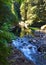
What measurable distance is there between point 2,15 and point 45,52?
410 inches

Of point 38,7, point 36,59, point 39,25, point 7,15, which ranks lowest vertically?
point 39,25

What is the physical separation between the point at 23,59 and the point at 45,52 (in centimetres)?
321

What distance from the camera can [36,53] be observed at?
12906 millimetres

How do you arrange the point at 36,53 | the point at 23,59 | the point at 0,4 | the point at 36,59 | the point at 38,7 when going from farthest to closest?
1. the point at 38,7
2. the point at 36,53
3. the point at 36,59
4. the point at 23,59
5. the point at 0,4

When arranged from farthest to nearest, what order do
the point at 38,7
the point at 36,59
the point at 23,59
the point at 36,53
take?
the point at 38,7 < the point at 36,53 < the point at 36,59 < the point at 23,59

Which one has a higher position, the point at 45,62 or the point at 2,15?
the point at 2,15

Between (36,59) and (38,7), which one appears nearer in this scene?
(36,59)

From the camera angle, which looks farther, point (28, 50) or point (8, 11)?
point (28, 50)

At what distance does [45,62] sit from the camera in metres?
11.0

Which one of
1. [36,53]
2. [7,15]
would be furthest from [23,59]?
[7,15]

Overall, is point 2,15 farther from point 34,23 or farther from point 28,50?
point 34,23

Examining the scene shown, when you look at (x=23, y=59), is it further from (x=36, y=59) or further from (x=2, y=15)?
(x=2, y=15)

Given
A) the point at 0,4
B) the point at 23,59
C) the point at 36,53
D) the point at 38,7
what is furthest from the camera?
the point at 38,7

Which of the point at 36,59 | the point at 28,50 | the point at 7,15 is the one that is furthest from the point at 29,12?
the point at 7,15
